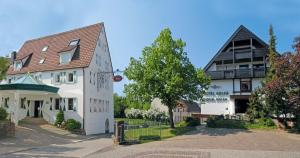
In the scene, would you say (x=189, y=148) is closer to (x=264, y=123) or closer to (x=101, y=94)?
(x=264, y=123)

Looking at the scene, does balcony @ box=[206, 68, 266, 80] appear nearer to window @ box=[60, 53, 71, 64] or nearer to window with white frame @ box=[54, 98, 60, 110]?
window @ box=[60, 53, 71, 64]

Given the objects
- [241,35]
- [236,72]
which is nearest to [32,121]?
[236,72]

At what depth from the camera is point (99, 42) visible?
38281mm

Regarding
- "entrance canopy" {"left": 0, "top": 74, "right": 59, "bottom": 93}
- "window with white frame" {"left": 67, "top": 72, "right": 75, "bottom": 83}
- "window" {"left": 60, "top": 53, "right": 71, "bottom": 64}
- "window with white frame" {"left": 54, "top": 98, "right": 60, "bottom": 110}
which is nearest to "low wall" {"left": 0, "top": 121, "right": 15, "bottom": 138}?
"entrance canopy" {"left": 0, "top": 74, "right": 59, "bottom": 93}

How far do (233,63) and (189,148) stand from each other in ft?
76.3

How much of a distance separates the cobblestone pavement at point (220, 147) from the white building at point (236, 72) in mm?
13740

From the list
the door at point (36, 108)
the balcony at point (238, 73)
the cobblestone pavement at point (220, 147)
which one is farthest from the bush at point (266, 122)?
the door at point (36, 108)

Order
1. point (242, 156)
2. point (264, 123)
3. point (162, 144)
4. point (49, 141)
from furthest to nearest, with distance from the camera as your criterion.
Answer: point (264, 123) → point (49, 141) → point (162, 144) → point (242, 156)

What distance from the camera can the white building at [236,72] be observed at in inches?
1539

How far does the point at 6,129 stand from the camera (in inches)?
1004

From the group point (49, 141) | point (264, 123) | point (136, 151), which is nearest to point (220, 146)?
point (136, 151)

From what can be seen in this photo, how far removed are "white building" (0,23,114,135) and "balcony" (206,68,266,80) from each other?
13.7m

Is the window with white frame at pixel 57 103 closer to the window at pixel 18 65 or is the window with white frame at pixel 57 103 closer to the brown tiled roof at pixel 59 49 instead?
the brown tiled roof at pixel 59 49

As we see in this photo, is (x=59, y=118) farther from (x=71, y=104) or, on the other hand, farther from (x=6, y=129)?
(x=6, y=129)
